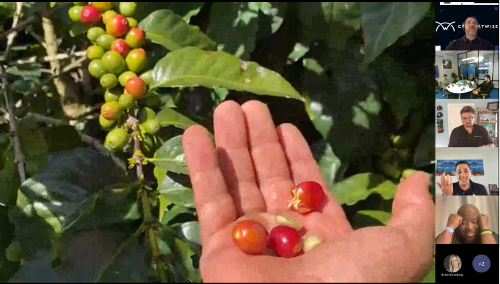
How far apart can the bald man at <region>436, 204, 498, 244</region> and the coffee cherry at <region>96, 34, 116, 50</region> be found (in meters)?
0.85

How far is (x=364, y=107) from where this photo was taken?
1297mm

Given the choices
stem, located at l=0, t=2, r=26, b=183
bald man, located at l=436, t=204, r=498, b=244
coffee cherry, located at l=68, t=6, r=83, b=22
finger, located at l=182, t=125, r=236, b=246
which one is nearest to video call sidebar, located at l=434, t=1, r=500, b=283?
bald man, located at l=436, t=204, r=498, b=244

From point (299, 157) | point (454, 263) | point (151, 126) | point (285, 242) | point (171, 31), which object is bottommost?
point (454, 263)

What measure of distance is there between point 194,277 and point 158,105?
1.48 feet

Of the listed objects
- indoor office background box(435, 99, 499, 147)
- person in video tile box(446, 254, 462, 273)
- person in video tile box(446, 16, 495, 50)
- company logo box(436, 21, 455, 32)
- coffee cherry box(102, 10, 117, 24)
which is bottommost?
person in video tile box(446, 254, 462, 273)

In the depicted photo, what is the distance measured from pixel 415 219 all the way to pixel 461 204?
0.14m

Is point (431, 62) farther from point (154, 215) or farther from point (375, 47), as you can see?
point (154, 215)

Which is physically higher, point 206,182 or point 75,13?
point 75,13

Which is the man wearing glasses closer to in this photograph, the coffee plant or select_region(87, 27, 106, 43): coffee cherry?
the coffee plant

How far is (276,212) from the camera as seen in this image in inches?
47.5

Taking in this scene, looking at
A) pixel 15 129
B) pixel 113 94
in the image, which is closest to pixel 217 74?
pixel 113 94

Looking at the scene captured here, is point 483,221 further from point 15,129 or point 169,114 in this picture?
point 15,129

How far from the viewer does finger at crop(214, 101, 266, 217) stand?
3.79 feet

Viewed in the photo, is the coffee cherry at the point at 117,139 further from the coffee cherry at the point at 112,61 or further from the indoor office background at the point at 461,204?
the indoor office background at the point at 461,204
